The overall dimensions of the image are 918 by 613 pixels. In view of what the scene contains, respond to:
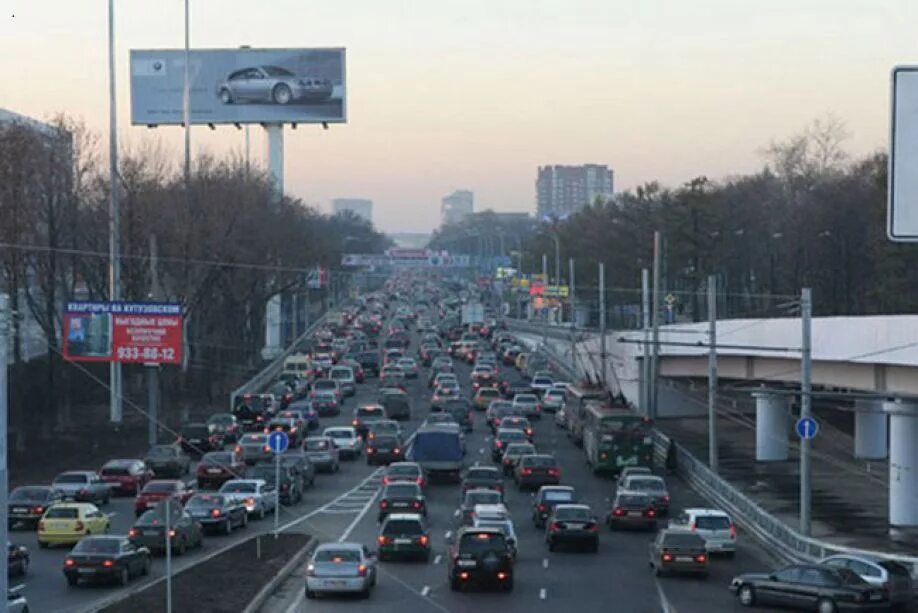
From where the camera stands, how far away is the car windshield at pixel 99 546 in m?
32.7

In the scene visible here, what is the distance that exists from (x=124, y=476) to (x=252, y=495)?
8.72 m

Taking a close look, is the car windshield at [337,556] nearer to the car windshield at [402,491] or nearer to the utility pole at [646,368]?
the car windshield at [402,491]

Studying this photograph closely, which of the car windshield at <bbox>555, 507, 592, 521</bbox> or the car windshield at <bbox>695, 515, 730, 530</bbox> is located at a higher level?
the car windshield at <bbox>555, 507, 592, 521</bbox>

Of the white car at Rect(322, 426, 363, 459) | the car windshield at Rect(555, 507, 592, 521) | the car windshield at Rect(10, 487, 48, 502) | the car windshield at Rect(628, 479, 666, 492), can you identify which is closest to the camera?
the car windshield at Rect(555, 507, 592, 521)

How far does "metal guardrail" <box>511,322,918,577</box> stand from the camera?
35.8m

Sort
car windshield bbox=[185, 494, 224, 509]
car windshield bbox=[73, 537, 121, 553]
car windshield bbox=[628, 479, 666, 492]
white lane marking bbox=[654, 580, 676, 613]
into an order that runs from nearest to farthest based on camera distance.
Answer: white lane marking bbox=[654, 580, 676, 613] → car windshield bbox=[73, 537, 121, 553] → car windshield bbox=[185, 494, 224, 509] → car windshield bbox=[628, 479, 666, 492]

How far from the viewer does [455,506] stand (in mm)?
49656

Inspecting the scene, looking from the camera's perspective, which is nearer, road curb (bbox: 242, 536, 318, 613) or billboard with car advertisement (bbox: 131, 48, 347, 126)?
road curb (bbox: 242, 536, 318, 613)

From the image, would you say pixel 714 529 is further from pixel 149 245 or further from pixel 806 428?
pixel 149 245

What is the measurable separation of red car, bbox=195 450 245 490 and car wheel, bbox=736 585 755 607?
24.2 m

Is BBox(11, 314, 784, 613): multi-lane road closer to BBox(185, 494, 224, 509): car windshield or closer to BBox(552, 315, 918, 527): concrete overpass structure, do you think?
BBox(185, 494, 224, 509): car windshield

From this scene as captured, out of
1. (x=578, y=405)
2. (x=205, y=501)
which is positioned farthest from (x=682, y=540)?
(x=578, y=405)

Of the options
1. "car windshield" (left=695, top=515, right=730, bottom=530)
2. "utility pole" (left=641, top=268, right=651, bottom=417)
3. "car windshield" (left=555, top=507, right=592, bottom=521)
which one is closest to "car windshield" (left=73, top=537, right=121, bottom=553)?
"car windshield" (left=555, top=507, right=592, bottom=521)

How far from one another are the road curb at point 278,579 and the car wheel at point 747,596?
31.3 ft
